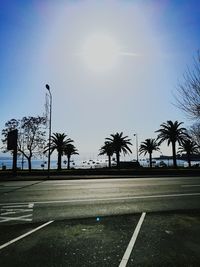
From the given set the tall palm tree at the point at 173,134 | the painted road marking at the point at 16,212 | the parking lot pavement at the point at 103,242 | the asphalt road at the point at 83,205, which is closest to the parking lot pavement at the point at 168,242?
the parking lot pavement at the point at 103,242

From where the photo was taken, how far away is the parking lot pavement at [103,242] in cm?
528

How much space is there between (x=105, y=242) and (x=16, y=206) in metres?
5.55

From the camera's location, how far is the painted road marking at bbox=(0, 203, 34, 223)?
8.78 metres

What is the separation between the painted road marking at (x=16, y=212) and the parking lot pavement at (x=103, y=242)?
28.1 inches

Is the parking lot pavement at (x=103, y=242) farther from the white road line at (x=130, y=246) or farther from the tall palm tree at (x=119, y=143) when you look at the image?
the tall palm tree at (x=119, y=143)

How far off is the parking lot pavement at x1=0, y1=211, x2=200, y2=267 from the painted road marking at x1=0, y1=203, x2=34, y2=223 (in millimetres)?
714

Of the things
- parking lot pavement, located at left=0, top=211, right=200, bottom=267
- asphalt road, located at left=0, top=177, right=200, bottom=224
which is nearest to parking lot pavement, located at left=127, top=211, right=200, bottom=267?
parking lot pavement, located at left=0, top=211, right=200, bottom=267

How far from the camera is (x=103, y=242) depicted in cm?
640

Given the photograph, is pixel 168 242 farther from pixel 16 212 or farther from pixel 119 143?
pixel 119 143

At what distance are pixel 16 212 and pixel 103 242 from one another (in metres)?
4.47

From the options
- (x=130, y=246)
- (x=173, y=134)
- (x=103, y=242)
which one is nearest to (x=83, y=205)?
(x=103, y=242)

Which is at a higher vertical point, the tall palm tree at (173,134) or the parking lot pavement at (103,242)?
the tall palm tree at (173,134)

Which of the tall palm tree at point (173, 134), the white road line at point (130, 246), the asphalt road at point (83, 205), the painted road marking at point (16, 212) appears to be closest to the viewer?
the white road line at point (130, 246)

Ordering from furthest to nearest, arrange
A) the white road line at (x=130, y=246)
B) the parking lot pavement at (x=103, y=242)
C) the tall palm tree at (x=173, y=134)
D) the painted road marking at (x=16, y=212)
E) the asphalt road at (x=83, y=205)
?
the tall palm tree at (x=173, y=134) → the asphalt road at (x=83, y=205) → the painted road marking at (x=16, y=212) → the parking lot pavement at (x=103, y=242) → the white road line at (x=130, y=246)
